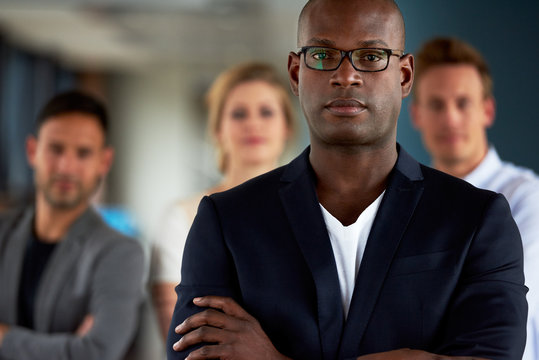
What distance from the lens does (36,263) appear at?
2.20 metres

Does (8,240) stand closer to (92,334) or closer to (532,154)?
(92,334)

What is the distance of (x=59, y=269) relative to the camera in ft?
7.04

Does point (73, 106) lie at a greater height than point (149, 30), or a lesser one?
lesser

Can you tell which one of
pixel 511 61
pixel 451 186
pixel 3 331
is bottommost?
pixel 3 331

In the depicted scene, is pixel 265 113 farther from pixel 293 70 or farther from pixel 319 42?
pixel 319 42

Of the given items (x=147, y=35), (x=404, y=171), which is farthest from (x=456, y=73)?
(x=147, y=35)

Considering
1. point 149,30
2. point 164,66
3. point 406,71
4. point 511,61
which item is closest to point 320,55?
point 406,71

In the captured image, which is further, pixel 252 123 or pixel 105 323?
pixel 252 123

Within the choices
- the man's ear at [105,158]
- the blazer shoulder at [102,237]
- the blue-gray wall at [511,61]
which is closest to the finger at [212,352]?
the blazer shoulder at [102,237]

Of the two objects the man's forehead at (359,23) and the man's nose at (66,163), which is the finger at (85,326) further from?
the man's forehead at (359,23)

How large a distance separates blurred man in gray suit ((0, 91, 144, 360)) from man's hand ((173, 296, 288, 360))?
3.24 ft

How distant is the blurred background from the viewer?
10.1ft

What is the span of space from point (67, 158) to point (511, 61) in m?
2.09

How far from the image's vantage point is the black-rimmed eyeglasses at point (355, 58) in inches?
44.4
